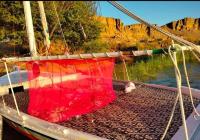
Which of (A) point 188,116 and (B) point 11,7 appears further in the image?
(B) point 11,7

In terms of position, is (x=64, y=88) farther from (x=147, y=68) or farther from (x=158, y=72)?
(x=158, y=72)

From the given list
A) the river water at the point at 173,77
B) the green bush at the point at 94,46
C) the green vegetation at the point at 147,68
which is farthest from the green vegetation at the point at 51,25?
the river water at the point at 173,77

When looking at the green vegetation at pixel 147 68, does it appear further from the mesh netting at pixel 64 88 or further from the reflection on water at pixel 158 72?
the mesh netting at pixel 64 88

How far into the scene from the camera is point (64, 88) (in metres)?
8.72

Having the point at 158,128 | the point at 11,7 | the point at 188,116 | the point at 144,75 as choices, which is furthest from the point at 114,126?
the point at 11,7

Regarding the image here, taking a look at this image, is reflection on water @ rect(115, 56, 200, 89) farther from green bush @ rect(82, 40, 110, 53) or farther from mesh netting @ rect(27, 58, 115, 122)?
mesh netting @ rect(27, 58, 115, 122)

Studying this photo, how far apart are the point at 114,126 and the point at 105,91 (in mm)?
2413

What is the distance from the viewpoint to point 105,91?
9.56 metres

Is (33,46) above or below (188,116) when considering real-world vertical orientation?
above

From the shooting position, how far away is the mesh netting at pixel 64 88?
840cm

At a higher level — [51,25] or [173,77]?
[51,25]

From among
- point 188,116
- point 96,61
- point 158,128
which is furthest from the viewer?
point 96,61

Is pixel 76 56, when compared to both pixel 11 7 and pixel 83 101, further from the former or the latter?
pixel 11 7

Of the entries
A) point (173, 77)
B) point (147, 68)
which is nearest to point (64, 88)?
point (173, 77)
